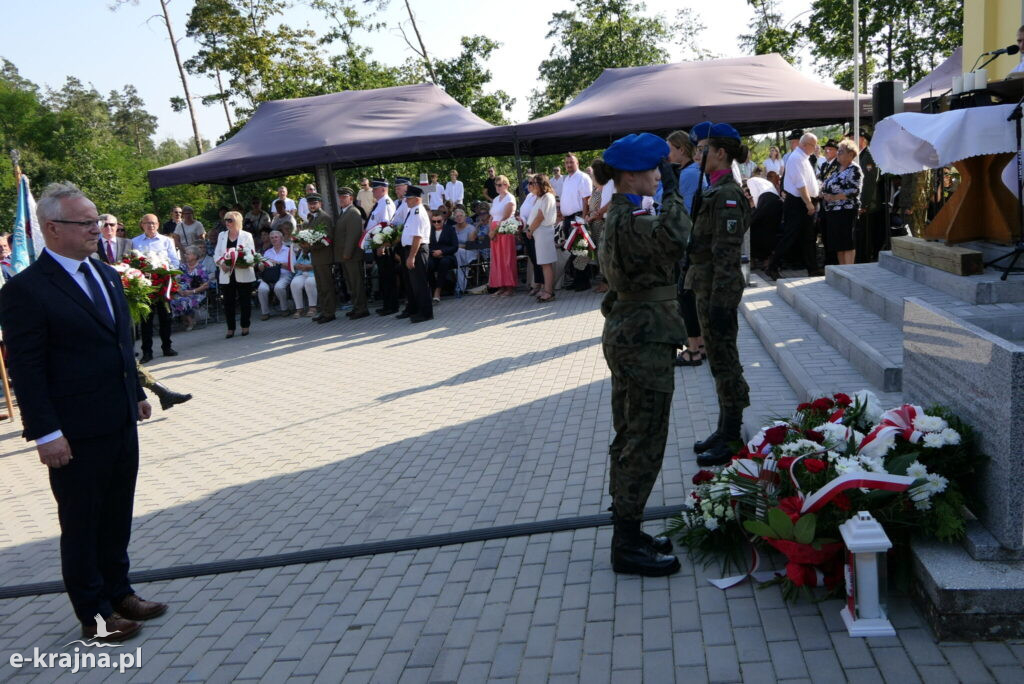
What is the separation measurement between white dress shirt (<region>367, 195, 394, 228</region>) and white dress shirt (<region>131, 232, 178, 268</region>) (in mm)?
3266

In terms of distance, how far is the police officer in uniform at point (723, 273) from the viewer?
546 cm

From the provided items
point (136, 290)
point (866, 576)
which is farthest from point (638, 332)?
point (136, 290)

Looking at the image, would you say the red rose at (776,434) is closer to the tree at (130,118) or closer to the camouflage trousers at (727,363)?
the camouflage trousers at (727,363)

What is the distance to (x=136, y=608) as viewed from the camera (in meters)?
4.57

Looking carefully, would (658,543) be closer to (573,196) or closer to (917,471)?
(917,471)

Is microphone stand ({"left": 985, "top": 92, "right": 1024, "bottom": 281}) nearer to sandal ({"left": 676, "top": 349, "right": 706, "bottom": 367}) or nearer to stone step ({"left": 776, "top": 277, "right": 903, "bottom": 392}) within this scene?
stone step ({"left": 776, "top": 277, "right": 903, "bottom": 392})

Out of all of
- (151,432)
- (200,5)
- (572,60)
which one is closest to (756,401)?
(151,432)

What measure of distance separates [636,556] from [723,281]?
6.63 ft

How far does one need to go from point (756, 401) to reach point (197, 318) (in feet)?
43.3

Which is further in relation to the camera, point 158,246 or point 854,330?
point 158,246

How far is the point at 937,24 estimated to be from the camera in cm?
2662

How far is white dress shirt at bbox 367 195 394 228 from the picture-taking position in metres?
14.6

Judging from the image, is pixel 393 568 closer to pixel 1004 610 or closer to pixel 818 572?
pixel 818 572

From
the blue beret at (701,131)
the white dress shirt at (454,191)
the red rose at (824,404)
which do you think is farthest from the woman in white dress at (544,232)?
the red rose at (824,404)
